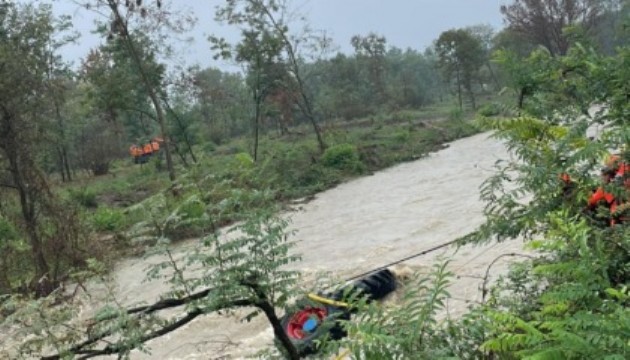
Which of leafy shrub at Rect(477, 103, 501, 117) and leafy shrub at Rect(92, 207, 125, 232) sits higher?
leafy shrub at Rect(477, 103, 501, 117)

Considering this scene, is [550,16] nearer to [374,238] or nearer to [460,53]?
[460,53]

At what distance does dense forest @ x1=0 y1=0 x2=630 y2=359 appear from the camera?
7.75 ft

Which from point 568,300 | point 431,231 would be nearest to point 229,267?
point 568,300

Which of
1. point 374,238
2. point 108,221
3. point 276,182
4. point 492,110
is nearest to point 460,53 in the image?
point 276,182

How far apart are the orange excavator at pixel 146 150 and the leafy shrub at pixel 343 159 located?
9025 millimetres

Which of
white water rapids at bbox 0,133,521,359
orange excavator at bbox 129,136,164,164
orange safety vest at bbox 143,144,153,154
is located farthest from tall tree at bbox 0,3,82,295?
orange safety vest at bbox 143,144,153,154

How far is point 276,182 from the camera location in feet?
57.8

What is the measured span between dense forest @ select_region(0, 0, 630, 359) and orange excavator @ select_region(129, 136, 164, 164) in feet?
0.41

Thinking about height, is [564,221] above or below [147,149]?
below

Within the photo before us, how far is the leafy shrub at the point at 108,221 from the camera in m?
15.6

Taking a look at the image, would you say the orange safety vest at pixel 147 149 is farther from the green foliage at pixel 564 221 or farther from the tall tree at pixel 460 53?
Answer: the green foliage at pixel 564 221

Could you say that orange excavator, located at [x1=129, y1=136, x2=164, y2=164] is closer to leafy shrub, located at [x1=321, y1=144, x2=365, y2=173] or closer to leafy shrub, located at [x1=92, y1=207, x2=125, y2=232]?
leafy shrub, located at [x1=321, y1=144, x2=365, y2=173]

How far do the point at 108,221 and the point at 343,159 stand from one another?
27.6 ft

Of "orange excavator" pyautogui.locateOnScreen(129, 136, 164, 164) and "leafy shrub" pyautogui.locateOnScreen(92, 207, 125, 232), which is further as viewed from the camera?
"orange excavator" pyautogui.locateOnScreen(129, 136, 164, 164)
